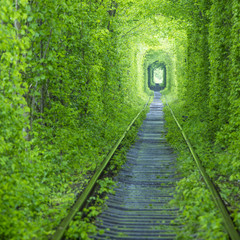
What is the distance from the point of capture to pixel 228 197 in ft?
19.0

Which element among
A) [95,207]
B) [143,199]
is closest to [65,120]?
[143,199]

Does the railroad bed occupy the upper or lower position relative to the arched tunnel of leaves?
lower

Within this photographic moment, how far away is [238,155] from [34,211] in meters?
Result: 4.52

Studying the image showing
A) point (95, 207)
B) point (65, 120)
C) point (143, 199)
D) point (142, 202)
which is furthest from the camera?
point (65, 120)

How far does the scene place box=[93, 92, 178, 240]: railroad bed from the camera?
471 cm

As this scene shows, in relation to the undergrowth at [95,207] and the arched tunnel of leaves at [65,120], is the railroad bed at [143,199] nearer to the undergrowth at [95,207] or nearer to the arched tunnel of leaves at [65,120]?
the undergrowth at [95,207]

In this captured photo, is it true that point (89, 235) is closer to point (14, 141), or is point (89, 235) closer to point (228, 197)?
point (14, 141)

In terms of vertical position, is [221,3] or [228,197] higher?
[221,3]

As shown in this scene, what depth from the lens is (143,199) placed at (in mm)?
5961

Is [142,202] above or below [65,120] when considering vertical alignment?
below

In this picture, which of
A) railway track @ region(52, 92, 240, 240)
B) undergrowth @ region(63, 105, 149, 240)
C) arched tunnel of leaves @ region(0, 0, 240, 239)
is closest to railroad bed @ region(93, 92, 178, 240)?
railway track @ region(52, 92, 240, 240)

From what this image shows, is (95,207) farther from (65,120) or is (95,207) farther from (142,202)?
(65,120)

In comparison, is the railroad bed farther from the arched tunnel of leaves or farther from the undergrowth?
A: the arched tunnel of leaves

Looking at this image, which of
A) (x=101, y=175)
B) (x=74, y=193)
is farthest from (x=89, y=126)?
(x=74, y=193)
